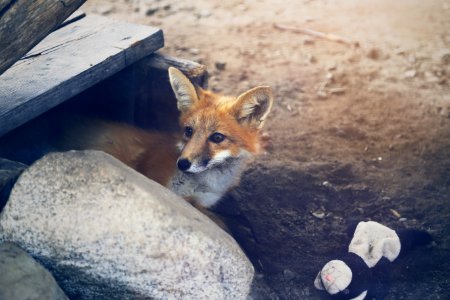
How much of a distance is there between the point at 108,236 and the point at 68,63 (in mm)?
1743

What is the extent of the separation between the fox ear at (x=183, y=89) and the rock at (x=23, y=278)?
5.99ft

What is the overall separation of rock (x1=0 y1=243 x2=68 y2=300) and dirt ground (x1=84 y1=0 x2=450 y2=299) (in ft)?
4.98

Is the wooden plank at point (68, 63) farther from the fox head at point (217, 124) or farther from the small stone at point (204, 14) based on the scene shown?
the small stone at point (204, 14)

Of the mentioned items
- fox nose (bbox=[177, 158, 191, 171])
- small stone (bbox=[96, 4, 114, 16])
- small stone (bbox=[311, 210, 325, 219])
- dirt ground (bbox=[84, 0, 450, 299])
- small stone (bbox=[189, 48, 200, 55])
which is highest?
small stone (bbox=[96, 4, 114, 16])

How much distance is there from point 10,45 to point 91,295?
148 centimetres

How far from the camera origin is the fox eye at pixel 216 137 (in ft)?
12.3

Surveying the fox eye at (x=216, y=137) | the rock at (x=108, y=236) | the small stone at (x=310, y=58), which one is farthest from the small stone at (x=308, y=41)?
the rock at (x=108, y=236)

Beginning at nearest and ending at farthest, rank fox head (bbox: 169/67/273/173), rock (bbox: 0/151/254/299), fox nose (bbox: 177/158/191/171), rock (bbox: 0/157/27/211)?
rock (bbox: 0/151/254/299) → rock (bbox: 0/157/27/211) → fox nose (bbox: 177/158/191/171) → fox head (bbox: 169/67/273/173)

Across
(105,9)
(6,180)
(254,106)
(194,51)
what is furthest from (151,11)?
(6,180)

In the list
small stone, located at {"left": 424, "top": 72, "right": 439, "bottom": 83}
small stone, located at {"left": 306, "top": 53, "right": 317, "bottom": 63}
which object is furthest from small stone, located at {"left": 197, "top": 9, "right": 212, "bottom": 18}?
small stone, located at {"left": 424, "top": 72, "right": 439, "bottom": 83}

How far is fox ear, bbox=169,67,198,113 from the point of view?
378cm

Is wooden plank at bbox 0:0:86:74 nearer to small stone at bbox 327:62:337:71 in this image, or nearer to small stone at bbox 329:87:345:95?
small stone at bbox 329:87:345:95

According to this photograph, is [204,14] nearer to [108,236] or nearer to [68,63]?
[68,63]

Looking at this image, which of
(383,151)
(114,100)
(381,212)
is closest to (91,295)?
(114,100)
